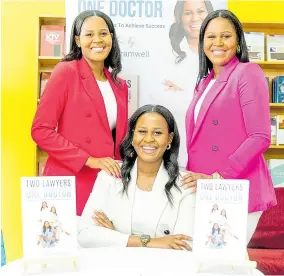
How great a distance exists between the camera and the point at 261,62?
346cm

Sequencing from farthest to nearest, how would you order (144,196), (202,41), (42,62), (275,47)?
(275,47) < (42,62) < (202,41) < (144,196)

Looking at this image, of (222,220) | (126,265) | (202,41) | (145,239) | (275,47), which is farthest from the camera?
(275,47)

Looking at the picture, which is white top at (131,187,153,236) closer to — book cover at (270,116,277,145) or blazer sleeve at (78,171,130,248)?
blazer sleeve at (78,171,130,248)

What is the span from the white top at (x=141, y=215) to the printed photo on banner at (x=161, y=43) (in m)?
0.57

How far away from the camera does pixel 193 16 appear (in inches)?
136

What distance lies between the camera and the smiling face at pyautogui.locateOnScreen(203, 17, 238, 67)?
3.32 meters

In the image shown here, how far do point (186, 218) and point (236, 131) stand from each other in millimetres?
609

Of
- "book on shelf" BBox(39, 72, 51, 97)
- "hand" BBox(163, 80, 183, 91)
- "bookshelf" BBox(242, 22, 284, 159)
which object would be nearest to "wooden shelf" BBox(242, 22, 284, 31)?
"bookshelf" BBox(242, 22, 284, 159)

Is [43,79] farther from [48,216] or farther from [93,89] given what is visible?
[48,216]

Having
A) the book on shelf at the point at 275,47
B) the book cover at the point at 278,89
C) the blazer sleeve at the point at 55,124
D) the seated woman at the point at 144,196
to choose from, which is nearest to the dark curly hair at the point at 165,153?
the seated woman at the point at 144,196

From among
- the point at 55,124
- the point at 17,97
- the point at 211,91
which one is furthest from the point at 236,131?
the point at 17,97

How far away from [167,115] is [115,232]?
768 millimetres

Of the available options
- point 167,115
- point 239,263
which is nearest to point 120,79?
point 167,115

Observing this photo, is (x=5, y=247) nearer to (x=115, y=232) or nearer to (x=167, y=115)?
(x=115, y=232)
